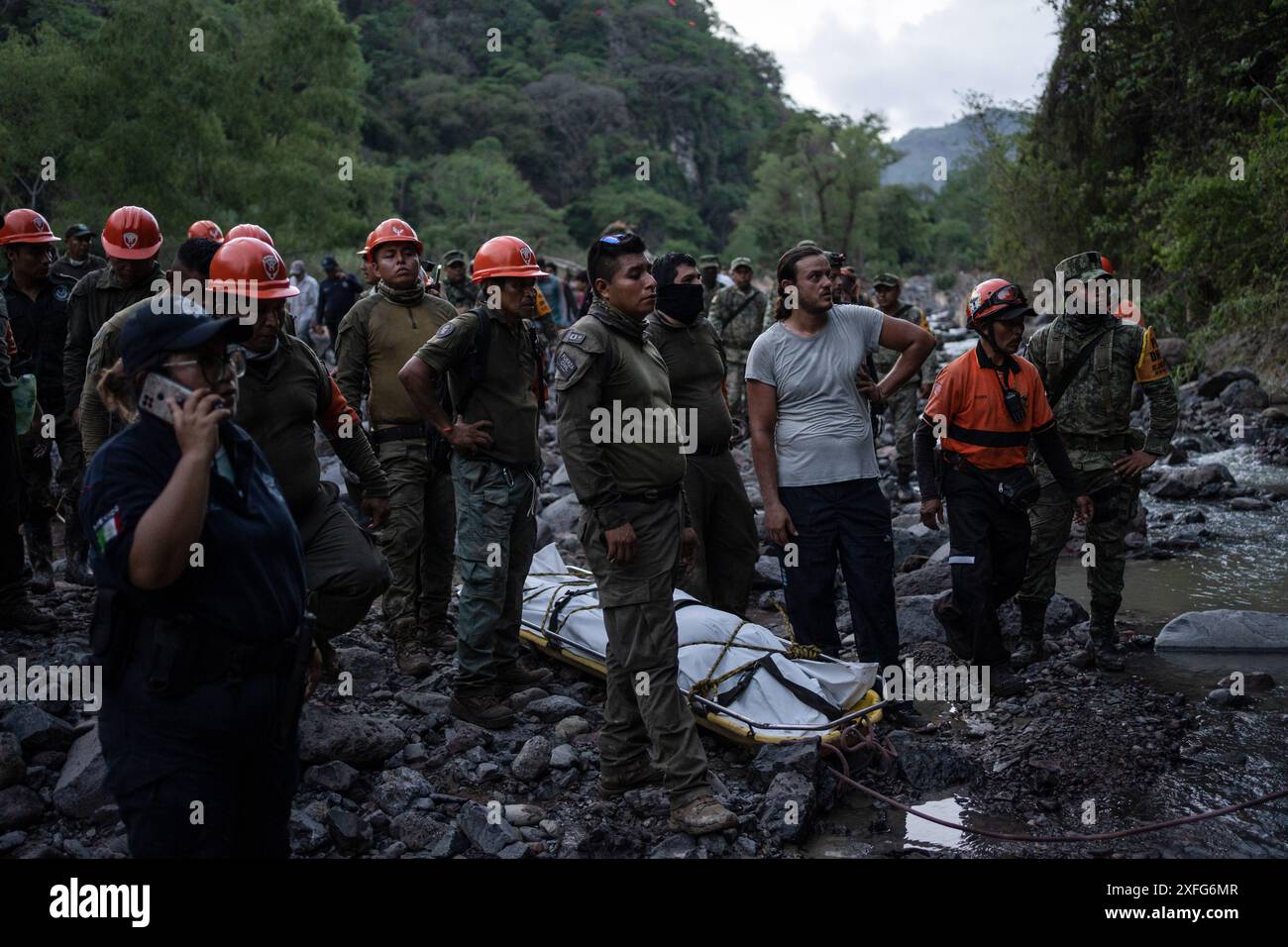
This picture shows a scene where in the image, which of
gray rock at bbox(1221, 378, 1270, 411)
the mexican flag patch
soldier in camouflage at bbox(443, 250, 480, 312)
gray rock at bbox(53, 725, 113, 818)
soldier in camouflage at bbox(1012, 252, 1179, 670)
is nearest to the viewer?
the mexican flag patch

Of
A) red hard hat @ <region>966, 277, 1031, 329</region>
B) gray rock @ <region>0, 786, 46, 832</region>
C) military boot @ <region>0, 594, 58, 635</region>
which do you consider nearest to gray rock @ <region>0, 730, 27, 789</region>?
gray rock @ <region>0, 786, 46, 832</region>

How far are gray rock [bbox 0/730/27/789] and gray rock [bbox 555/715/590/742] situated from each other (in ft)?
7.19

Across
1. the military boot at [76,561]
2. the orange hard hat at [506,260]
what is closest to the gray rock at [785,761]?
the orange hard hat at [506,260]

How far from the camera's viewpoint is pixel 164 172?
2336 centimetres

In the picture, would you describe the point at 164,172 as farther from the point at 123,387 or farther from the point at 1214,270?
the point at 123,387

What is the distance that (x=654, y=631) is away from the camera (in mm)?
4027

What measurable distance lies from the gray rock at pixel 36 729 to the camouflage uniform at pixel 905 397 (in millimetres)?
6936

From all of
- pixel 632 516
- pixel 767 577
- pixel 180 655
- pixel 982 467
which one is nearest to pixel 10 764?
pixel 180 655

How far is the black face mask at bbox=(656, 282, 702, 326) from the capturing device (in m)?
5.50

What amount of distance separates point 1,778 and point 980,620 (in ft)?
14.4

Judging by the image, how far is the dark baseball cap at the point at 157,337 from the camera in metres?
2.43

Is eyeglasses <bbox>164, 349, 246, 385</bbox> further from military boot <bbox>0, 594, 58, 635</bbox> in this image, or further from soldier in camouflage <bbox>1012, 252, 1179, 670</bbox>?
soldier in camouflage <bbox>1012, 252, 1179, 670</bbox>

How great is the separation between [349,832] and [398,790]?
0.42 meters

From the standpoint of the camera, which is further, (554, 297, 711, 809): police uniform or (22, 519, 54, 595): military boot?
(22, 519, 54, 595): military boot
